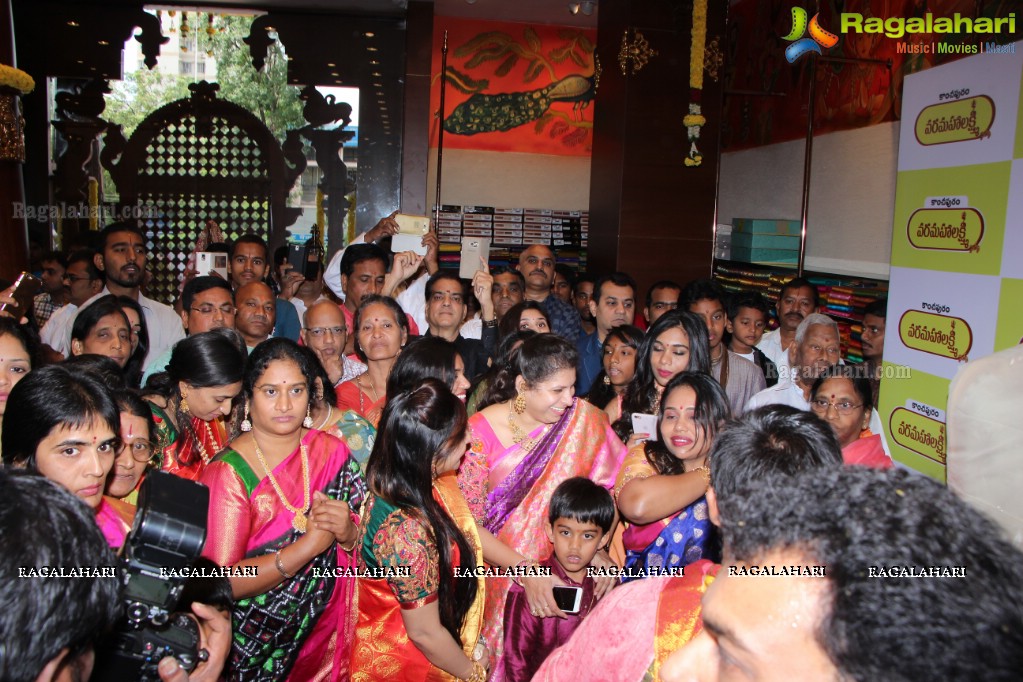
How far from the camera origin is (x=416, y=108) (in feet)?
22.3

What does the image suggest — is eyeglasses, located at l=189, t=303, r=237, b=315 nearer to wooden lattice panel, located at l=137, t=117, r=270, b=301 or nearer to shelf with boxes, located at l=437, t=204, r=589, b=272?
wooden lattice panel, located at l=137, t=117, r=270, b=301

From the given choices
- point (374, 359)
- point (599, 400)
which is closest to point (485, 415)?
point (374, 359)

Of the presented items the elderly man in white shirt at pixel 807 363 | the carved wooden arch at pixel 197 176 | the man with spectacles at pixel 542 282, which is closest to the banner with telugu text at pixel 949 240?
the elderly man in white shirt at pixel 807 363

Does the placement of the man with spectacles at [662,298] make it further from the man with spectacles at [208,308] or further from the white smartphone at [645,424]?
the man with spectacles at [208,308]

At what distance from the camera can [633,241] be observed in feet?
18.7

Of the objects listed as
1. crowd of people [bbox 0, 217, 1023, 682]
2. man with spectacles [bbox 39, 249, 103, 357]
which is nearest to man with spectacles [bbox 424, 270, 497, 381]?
crowd of people [bbox 0, 217, 1023, 682]

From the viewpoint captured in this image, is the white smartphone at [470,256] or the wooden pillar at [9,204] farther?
the white smartphone at [470,256]

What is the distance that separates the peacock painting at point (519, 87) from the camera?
7.68m

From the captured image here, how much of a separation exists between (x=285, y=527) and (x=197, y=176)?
5901 mm

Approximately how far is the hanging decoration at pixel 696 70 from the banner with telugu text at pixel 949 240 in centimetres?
182

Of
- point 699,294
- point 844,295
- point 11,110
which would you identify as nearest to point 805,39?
point 844,295

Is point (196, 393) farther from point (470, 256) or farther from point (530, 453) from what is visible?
point (470, 256)

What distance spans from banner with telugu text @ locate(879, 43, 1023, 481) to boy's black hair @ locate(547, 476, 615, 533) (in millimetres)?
1672

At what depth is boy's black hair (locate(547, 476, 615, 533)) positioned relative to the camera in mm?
2150
